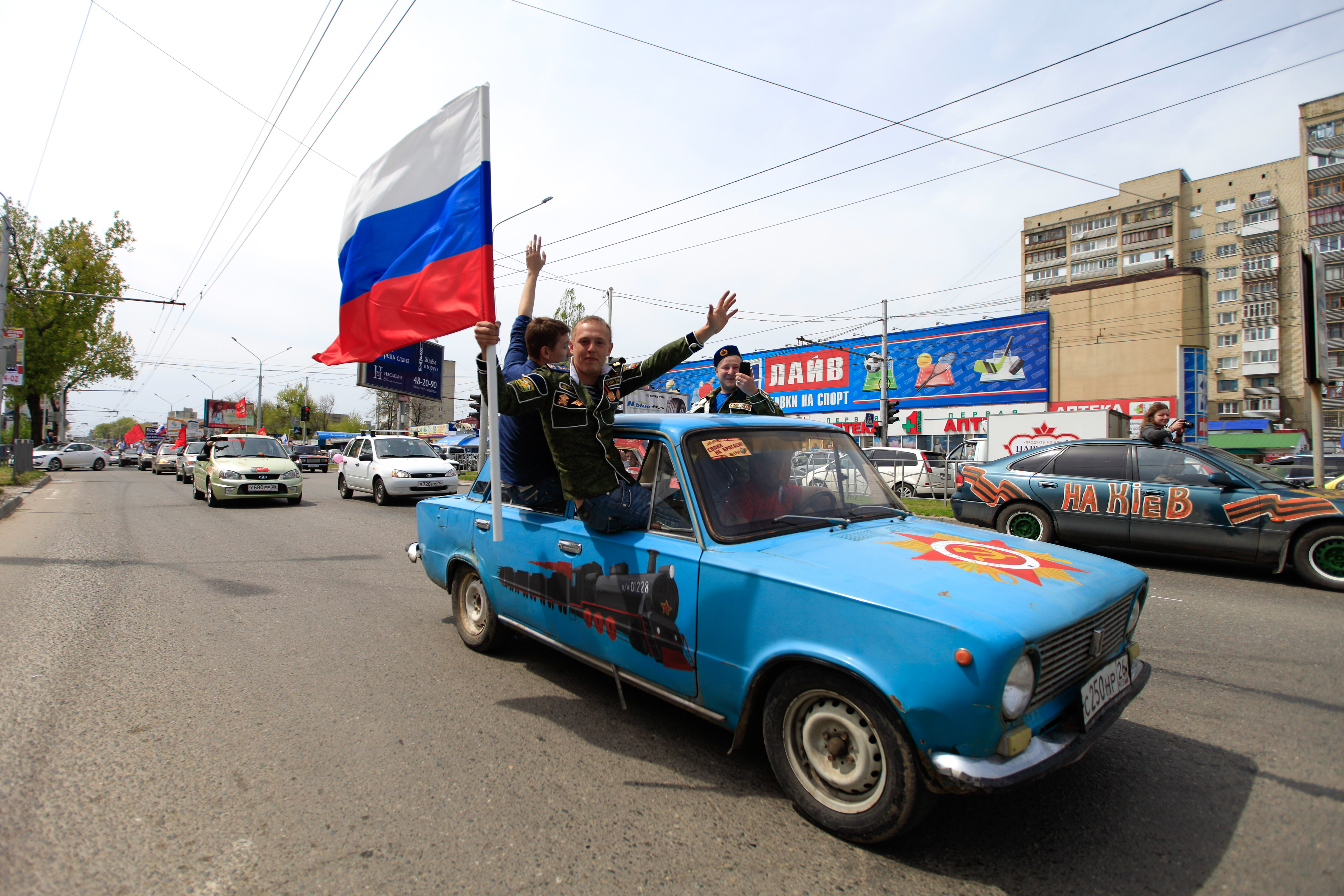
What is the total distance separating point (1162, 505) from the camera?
7.39 m

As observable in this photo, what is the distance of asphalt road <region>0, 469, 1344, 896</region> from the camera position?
85.6 inches

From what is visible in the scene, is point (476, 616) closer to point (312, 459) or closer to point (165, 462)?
point (165, 462)

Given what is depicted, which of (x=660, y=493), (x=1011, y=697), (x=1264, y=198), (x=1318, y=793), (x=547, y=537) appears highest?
(x=1264, y=198)

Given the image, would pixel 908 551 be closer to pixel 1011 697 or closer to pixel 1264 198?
pixel 1011 697

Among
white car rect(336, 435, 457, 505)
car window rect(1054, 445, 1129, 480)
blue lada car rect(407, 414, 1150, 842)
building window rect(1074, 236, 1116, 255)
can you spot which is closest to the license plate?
blue lada car rect(407, 414, 1150, 842)

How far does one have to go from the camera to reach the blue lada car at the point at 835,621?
2.06 m

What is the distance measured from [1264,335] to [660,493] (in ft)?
238

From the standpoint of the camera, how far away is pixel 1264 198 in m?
55.8

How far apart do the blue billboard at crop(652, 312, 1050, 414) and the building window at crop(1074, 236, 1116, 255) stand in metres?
45.1

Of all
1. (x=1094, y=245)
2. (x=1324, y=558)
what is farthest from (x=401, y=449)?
(x=1094, y=245)

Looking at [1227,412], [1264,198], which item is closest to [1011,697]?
[1227,412]

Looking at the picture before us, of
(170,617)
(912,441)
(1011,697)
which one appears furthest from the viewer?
(912,441)

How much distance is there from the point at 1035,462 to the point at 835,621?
24.7ft

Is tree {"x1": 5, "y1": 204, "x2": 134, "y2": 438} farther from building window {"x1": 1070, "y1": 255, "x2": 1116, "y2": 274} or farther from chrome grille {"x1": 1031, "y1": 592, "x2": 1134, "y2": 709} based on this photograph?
building window {"x1": 1070, "y1": 255, "x2": 1116, "y2": 274}
